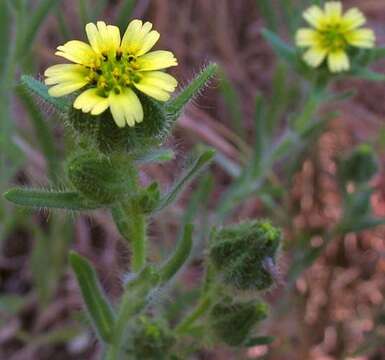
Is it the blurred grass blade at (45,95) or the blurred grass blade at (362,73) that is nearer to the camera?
the blurred grass blade at (45,95)

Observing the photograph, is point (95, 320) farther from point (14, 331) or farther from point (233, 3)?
point (233, 3)

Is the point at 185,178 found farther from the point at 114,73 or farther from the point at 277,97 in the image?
the point at 277,97

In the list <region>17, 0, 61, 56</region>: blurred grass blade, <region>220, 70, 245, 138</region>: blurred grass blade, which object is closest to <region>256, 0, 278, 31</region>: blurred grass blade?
<region>220, 70, 245, 138</region>: blurred grass blade

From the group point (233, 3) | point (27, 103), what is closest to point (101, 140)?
point (27, 103)

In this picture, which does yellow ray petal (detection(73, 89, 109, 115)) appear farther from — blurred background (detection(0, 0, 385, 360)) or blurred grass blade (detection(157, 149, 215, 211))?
blurred background (detection(0, 0, 385, 360))

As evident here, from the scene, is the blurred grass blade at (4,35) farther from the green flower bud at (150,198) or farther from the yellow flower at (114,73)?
the green flower bud at (150,198)

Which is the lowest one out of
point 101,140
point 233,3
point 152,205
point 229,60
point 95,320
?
point 95,320

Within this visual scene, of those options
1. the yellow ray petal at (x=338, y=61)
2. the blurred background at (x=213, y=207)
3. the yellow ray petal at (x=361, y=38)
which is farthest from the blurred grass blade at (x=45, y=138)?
the yellow ray petal at (x=361, y=38)
